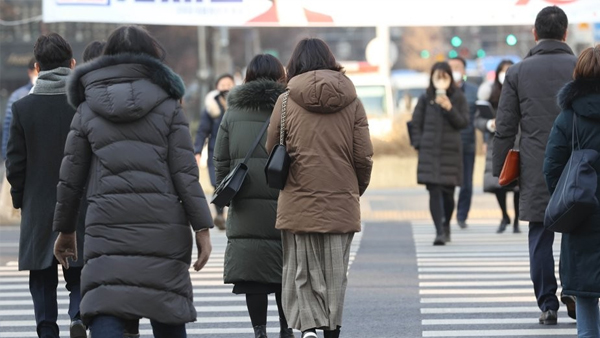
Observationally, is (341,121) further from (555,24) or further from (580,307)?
(555,24)

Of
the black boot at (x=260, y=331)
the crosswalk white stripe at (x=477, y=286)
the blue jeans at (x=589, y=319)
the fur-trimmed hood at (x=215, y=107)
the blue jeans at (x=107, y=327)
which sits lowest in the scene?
the crosswalk white stripe at (x=477, y=286)

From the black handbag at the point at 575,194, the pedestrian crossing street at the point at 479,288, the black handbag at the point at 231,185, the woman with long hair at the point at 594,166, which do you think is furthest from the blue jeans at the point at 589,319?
the black handbag at the point at 231,185

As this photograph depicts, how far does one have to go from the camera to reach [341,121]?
734cm

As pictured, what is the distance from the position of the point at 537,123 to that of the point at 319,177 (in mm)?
2124

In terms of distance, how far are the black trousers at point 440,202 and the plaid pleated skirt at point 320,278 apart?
654 centimetres

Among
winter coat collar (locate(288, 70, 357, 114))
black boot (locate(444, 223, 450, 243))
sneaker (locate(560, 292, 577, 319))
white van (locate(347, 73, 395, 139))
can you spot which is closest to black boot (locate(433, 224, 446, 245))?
black boot (locate(444, 223, 450, 243))

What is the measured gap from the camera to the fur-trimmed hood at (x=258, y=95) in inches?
317

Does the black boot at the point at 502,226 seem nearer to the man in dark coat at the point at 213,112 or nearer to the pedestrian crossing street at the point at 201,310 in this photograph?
the man in dark coat at the point at 213,112

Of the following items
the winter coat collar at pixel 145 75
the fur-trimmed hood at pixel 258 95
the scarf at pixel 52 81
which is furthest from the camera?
the fur-trimmed hood at pixel 258 95

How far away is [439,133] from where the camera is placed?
13922mm

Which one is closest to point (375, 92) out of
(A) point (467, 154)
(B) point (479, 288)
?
(A) point (467, 154)

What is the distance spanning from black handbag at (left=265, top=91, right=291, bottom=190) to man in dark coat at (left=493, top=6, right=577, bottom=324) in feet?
6.36

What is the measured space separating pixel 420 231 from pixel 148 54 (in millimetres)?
10099

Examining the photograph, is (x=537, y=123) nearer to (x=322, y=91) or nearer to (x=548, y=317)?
(x=548, y=317)
